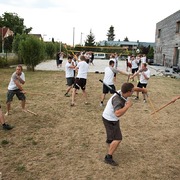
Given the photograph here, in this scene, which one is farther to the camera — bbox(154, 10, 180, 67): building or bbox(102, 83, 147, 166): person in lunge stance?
bbox(154, 10, 180, 67): building

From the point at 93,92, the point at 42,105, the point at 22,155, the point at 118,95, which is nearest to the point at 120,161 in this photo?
the point at 118,95

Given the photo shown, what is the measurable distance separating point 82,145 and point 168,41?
2932cm

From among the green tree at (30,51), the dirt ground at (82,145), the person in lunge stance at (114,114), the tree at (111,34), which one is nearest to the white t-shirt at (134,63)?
the dirt ground at (82,145)

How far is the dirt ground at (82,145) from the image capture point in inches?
165

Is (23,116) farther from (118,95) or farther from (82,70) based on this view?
(118,95)

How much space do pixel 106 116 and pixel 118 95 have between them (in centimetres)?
46

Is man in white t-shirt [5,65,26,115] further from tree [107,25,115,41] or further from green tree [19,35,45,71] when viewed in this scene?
tree [107,25,115,41]

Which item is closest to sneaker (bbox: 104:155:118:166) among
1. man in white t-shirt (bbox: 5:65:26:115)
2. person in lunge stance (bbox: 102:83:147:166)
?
person in lunge stance (bbox: 102:83:147:166)

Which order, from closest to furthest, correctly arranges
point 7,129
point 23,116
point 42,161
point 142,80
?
Result: point 42,161, point 7,129, point 23,116, point 142,80

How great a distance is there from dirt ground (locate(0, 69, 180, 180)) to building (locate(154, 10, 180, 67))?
69.2 feet

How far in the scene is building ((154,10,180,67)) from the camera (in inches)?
1120

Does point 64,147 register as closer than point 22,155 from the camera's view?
No

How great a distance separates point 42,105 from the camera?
852 cm

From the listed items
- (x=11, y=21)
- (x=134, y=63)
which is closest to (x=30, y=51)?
(x=134, y=63)
